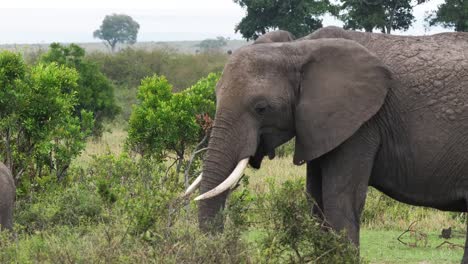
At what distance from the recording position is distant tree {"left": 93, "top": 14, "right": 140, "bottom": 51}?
98500 mm

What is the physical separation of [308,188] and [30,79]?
14.5 feet

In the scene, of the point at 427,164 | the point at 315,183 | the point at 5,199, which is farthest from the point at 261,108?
the point at 5,199

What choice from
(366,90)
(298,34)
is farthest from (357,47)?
(298,34)

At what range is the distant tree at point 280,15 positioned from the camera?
35.5 metres

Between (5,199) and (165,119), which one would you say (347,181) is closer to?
(5,199)

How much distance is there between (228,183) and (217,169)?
0.21m

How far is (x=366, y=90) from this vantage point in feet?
23.2

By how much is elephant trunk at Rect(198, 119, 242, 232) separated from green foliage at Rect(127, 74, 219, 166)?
14.0 feet

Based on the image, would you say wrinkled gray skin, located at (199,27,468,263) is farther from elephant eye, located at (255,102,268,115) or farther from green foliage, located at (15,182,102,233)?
green foliage, located at (15,182,102,233)

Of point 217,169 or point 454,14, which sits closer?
point 217,169

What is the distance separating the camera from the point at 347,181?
22.8ft

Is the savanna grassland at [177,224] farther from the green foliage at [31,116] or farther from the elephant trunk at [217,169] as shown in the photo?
the green foliage at [31,116]

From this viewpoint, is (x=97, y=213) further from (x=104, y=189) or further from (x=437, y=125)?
(x=437, y=125)

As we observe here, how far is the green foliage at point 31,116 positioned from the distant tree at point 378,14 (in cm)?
2071
